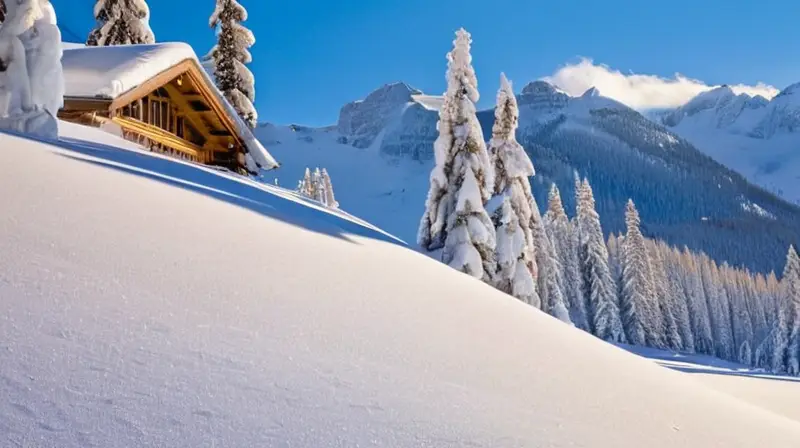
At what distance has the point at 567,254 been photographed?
58.6m

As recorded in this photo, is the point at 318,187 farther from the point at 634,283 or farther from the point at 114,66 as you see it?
the point at 114,66

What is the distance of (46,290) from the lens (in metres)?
3.70

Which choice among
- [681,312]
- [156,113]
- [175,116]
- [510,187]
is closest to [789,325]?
[681,312]

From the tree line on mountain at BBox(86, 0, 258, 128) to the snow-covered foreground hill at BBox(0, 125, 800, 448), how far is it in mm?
20454

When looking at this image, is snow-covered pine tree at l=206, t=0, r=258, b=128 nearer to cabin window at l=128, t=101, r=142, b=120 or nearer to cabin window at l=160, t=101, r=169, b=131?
cabin window at l=160, t=101, r=169, b=131

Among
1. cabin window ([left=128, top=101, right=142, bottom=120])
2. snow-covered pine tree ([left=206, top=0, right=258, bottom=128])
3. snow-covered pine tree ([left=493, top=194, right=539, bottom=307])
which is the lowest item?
snow-covered pine tree ([left=493, top=194, right=539, bottom=307])

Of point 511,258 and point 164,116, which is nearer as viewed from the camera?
point 164,116

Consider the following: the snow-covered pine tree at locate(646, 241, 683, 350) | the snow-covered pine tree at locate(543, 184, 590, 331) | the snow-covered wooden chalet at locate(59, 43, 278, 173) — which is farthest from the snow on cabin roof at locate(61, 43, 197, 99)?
the snow-covered pine tree at locate(646, 241, 683, 350)

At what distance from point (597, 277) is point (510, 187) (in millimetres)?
29071

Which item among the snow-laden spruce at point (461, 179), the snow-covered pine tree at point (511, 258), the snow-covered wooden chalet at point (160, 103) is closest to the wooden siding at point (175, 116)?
the snow-covered wooden chalet at point (160, 103)

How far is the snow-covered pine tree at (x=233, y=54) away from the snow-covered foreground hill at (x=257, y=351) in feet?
66.5

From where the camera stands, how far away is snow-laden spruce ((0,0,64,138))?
9742 millimetres

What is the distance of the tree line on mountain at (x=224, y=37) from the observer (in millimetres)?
26812

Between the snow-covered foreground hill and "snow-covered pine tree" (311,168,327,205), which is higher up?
"snow-covered pine tree" (311,168,327,205)
